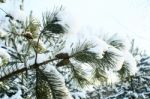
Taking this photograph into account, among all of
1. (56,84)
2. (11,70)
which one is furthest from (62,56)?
(11,70)

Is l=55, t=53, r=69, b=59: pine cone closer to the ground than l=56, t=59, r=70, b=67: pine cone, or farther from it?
farther from it

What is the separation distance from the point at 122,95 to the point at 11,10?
7.64 m

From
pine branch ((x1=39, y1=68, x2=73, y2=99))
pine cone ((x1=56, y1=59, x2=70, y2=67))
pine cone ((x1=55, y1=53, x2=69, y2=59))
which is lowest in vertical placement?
pine branch ((x1=39, y1=68, x2=73, y2=99))

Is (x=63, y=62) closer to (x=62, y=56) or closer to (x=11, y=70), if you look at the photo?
(x=62, y=56)

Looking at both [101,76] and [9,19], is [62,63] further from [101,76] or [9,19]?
[9,19]

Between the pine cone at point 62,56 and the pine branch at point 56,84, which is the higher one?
the pine cone at point 62,56

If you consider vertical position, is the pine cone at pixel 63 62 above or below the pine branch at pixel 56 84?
above

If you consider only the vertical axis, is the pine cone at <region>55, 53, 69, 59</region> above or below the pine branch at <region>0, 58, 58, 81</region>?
above

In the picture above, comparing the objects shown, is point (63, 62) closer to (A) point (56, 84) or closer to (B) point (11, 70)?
(A) point (56, 84)

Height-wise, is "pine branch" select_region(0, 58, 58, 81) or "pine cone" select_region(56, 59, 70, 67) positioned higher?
"pine cone" select_region(56, 59, 70, 67)

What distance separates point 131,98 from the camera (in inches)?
370

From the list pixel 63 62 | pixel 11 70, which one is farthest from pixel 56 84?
pixel 11 70

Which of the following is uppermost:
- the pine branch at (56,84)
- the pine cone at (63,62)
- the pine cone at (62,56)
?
the pine cone at (62,56)

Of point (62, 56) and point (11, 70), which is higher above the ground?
point (62, 56)
